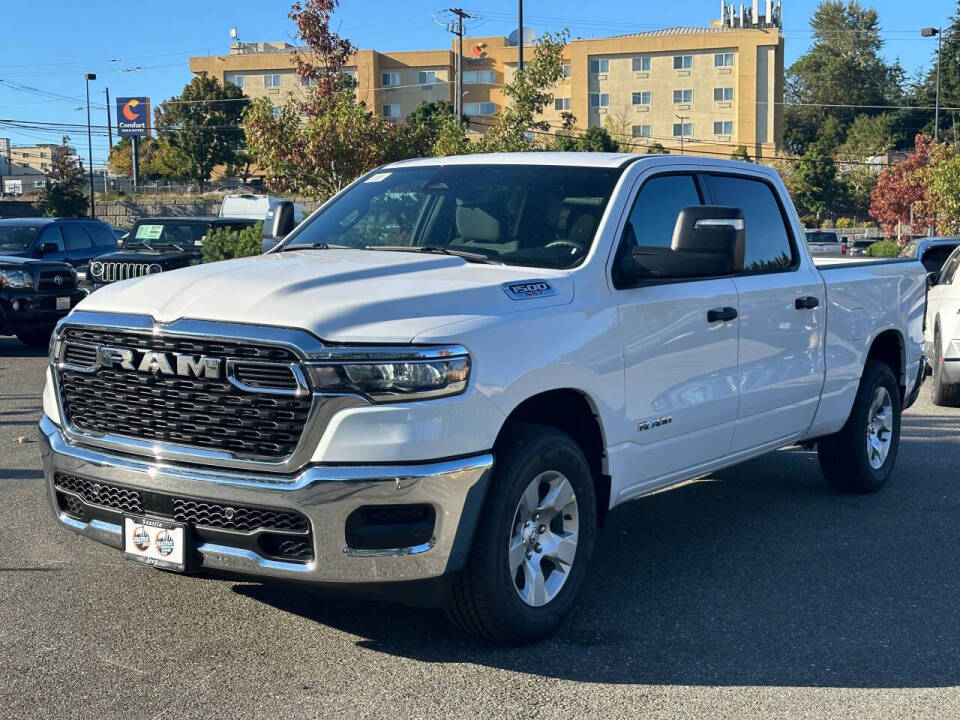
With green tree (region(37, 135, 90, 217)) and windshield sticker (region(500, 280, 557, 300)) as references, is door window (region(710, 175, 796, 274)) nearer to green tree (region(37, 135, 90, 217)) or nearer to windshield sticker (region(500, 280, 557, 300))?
windshield sticker (region(500, 280, 557, 300))

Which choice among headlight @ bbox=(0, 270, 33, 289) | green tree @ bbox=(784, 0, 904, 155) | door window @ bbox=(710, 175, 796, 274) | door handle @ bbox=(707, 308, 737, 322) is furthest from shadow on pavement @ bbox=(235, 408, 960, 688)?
green tree @ bbox=(784, 0, 904, 155)

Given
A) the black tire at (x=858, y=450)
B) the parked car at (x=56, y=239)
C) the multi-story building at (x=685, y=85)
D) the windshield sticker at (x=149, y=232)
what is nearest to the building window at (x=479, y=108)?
the multi-story building at (x=685, y=85)

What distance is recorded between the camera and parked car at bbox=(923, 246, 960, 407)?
458 inches

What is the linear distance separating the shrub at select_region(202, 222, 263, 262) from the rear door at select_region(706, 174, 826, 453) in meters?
10.7

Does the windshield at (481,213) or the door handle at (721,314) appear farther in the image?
the door handle at (721,314)

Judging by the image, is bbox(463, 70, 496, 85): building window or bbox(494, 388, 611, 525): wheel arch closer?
bbox(494, 388, 611, 525): wheel arch

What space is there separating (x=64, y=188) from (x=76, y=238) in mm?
45925

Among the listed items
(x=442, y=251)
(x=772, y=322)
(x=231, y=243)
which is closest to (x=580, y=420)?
(x=442, y=251)

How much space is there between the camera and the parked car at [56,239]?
1809 centimetres

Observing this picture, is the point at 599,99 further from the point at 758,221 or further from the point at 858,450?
the point at 758,221

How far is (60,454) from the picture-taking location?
190 inches

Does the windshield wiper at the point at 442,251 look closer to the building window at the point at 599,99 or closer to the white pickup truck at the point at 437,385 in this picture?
the white pickup truck at the point at 437,385

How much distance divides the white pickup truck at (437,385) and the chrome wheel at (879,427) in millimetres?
1601

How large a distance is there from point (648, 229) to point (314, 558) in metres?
2.43
